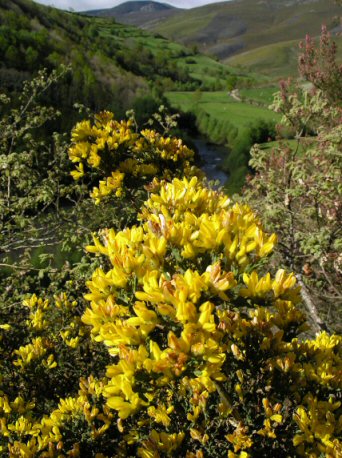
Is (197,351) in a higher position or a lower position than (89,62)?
lower

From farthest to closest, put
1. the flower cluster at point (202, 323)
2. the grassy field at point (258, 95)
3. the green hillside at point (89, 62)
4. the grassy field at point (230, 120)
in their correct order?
the grassy field at point (258, 95) < the green hillside at point (89, 62) < the grassy field at point (230, 120) < the flower cluster at point (202, 323)

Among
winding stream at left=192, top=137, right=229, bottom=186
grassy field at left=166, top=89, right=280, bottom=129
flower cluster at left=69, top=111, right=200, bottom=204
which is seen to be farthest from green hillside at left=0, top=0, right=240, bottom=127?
winding stream at left=192, top=137, right=229, bottom=186

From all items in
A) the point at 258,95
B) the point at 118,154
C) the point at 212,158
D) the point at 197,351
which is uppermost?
the point at 118,154

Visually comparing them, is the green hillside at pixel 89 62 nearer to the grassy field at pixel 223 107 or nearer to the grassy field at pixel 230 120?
the grassy field at pixel 223 107

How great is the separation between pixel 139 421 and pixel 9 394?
1.94m

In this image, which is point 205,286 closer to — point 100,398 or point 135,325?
point 135,325

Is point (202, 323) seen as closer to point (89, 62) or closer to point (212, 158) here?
point (212, 158)

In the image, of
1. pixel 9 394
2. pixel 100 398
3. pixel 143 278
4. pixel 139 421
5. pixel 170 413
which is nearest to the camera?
pixel 143 278

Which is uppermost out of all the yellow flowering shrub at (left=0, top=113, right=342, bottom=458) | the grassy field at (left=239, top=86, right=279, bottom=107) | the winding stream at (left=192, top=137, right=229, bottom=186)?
the yellow flowering shrub at (left=0, top=113, right=342, bottom=458)

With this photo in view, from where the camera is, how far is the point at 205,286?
1.54 m

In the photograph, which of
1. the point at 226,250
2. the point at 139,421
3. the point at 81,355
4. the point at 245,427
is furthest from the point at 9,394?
the point at 226,250

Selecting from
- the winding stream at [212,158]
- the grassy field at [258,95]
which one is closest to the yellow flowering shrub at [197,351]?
the winding stream at [212,158]

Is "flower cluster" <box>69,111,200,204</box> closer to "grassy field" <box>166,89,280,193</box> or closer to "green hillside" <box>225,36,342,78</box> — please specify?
"grassy field" <box>166,89,280,193</box>

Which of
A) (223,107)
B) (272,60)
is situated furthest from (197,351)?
(272,60)
